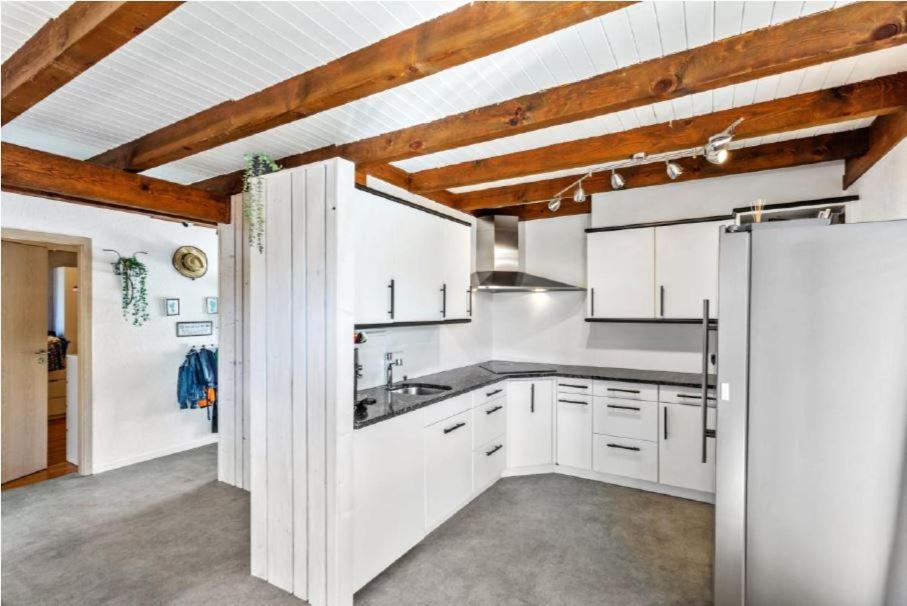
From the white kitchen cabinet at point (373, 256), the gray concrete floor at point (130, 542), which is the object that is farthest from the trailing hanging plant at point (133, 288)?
the white kitchen cabinet at point (373, 256)

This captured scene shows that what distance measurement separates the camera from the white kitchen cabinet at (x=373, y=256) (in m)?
2.93

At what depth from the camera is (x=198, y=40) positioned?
1936mm

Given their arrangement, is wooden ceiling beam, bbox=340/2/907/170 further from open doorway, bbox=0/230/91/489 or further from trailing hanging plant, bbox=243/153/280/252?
open doorway, bbox=0/230/91/489

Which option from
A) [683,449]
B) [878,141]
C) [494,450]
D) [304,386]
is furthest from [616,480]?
[878,141]

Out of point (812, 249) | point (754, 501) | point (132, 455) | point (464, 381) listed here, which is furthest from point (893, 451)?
point (132, 455)

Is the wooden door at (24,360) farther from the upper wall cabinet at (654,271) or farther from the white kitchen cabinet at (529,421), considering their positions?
the upper wall cabinet at (654,271)

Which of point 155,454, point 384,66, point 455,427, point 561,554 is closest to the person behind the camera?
point 384,66

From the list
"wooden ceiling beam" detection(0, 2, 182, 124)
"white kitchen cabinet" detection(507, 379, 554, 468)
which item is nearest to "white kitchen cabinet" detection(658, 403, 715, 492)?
"white kitchen cabinet" detection(507, 379, 554, 468)

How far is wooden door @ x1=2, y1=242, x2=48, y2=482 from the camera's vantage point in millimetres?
3941

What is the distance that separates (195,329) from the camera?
4.95m

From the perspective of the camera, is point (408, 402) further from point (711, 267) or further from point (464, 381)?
point (711, 267)

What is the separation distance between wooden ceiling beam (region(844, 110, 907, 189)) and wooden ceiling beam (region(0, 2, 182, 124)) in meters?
3.38

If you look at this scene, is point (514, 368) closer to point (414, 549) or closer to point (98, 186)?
point (414, 549)

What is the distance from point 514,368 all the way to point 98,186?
3609mm
